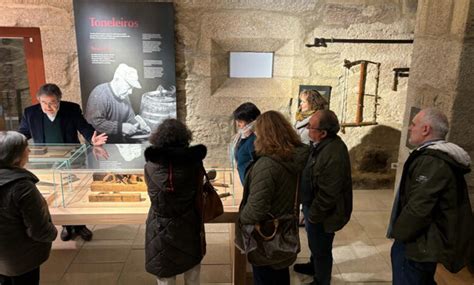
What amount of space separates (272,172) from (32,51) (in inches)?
140

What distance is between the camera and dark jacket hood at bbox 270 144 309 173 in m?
2.29

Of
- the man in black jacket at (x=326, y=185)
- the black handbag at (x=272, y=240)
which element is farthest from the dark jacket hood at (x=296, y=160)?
the man in black jacket at (x=326, y=185)

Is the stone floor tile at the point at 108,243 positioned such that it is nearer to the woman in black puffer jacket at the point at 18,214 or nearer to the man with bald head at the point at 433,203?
the woman in black puffer jacket at the point at 18,214

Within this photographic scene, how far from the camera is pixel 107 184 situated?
9.44 ft

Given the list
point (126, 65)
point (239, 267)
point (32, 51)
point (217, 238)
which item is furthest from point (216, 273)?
point (32, 51)

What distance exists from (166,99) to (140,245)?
1.66 meters

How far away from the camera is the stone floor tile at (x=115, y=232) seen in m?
3.97

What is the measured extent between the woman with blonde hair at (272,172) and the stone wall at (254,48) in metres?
2.17

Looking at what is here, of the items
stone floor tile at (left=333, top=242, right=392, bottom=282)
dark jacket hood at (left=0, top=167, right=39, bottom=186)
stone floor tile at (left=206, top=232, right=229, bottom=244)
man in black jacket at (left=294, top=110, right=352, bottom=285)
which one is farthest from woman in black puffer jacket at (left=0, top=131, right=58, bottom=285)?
stone floor tile at (left=333, top=242, right=392, bottom=282)

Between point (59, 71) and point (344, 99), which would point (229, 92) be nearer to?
point (344, 99)

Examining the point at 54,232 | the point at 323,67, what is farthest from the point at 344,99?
the point at 54,232

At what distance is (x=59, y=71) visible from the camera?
460 cm

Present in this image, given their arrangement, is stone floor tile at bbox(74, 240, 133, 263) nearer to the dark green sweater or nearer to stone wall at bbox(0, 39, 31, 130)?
the dark green sweater

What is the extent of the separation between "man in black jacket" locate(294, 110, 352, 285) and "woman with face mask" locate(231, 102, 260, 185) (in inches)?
16.0
